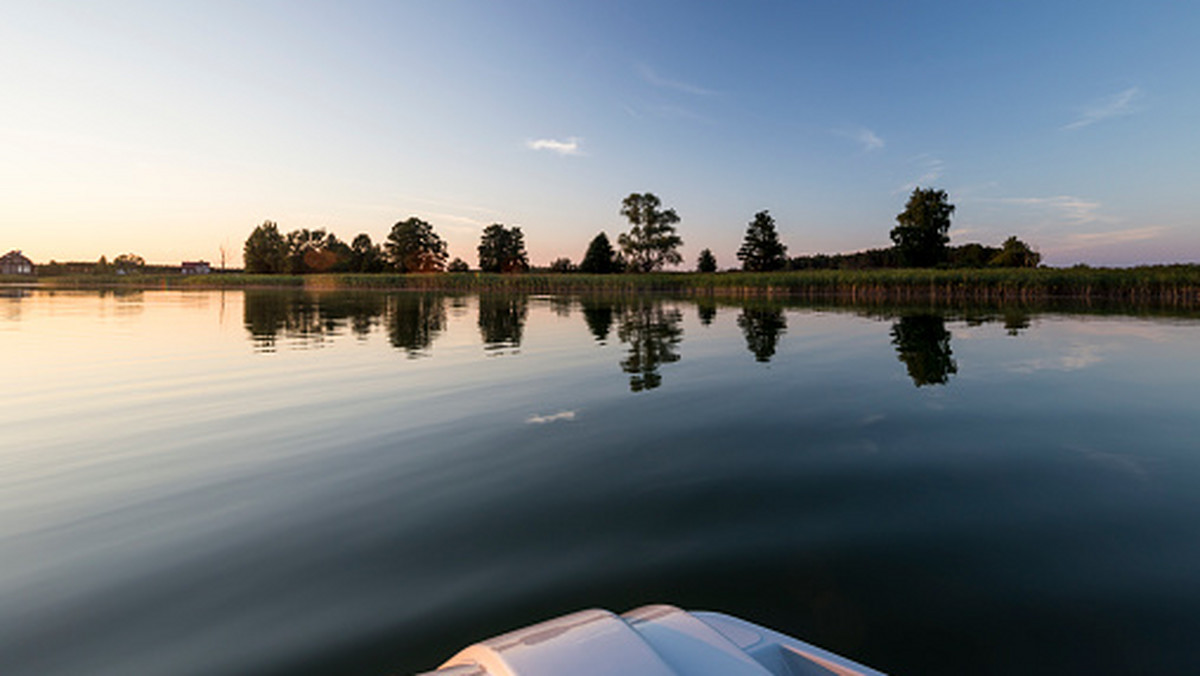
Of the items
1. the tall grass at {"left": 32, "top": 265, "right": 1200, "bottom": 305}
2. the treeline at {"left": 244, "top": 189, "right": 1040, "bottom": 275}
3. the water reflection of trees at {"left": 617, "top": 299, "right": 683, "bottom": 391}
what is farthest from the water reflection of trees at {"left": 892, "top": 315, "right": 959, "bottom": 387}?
the treeline at {"left": 244, "top": 189, "right": 1040, "bottom": 275}

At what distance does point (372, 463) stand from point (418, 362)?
777 cm

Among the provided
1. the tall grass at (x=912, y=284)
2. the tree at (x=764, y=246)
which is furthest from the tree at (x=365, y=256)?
the tree at (x=764, y=246)

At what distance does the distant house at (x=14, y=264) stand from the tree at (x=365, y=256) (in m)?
93.8

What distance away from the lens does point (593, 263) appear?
101 m

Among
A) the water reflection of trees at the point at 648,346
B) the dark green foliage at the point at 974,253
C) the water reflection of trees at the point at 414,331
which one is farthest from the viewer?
the dark green foliage at the point at 974,253

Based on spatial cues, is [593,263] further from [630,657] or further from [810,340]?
[630,657]

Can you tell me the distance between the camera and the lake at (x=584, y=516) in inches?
133

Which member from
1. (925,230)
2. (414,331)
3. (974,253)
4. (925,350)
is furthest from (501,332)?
(974,253)

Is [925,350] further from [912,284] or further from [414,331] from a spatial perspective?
[912,284]

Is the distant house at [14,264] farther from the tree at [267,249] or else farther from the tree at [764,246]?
the tree at [764,246]

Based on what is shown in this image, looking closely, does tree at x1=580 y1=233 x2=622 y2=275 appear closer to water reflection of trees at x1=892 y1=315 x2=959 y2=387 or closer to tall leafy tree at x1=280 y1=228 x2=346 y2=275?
tall leafy tree at x1=280 y1=228 x2=346 y2=275

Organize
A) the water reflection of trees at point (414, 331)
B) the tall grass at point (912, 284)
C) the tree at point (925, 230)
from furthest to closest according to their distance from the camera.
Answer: the tree at point (925, 230)
the tall grass at point (912, 284)
the water reflection of trees at point (414, 331)

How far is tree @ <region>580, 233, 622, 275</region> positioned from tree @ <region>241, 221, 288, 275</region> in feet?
253

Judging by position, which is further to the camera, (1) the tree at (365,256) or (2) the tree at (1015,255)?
(1) the tree at (365,256)
